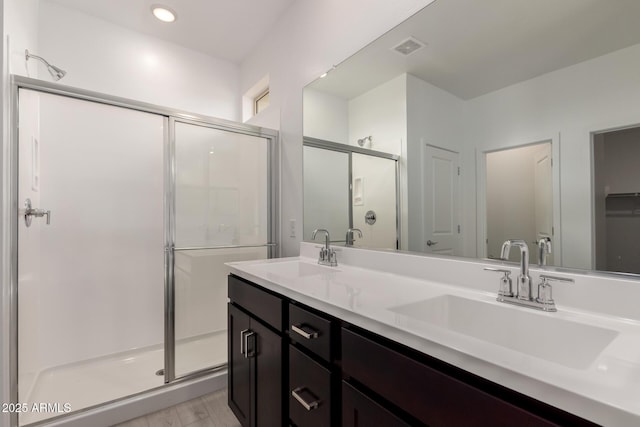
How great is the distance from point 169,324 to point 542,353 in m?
2.00

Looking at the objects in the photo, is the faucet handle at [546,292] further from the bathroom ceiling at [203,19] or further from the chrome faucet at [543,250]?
the bathroom ceiling at [203,19]

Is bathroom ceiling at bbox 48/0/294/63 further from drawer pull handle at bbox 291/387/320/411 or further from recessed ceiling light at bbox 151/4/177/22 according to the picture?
drawer pull handle at bbox 291/387/320/411

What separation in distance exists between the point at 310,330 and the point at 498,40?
1.24 m

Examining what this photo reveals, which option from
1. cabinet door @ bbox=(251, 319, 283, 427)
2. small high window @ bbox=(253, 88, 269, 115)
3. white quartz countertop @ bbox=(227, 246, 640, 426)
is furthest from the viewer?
small high window @ bbox=(253, 88, 269, 115)

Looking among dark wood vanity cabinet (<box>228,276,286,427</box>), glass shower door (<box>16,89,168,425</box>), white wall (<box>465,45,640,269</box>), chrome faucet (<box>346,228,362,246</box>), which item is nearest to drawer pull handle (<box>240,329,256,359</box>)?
dark wood vanity cabinet (<box>228,276,286,427</box>)

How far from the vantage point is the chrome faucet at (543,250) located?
2.99 feet

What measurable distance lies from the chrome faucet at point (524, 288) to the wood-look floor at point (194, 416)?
1.58 metres

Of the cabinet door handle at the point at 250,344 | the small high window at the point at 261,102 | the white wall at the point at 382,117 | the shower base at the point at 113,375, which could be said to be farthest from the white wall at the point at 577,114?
the small high window at the point at 261,102

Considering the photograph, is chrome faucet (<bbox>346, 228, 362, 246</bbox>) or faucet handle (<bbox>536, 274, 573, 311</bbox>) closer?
faucet handle (<bbox>536, 274, 573, 311</bbox>)

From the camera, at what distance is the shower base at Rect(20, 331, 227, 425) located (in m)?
1.78

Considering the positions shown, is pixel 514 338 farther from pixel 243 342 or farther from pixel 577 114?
pixel 243 342

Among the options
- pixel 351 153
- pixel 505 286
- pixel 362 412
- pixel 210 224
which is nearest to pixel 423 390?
pixel 362 412

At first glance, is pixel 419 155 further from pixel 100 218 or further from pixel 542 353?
pixel 100 218

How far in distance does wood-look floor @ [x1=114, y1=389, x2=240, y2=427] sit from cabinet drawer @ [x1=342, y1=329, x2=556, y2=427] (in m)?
1.30
